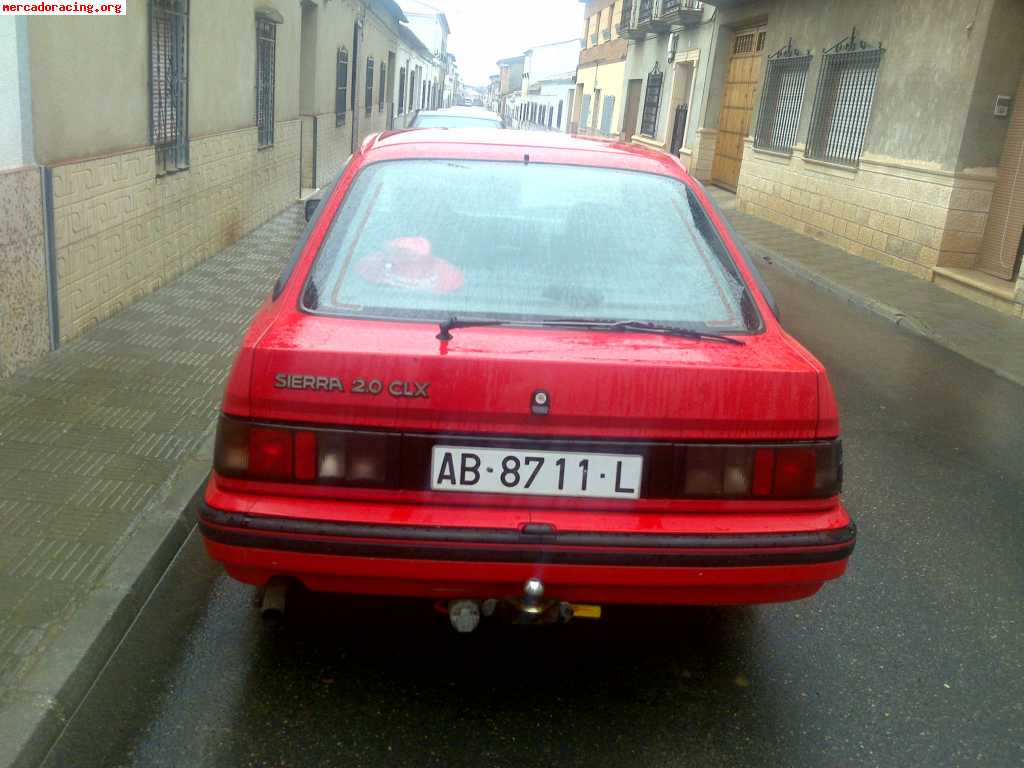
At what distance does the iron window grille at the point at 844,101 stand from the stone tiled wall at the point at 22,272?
11152 mm

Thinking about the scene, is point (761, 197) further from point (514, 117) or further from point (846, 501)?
point (514, 117)

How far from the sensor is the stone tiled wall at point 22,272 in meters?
4.83

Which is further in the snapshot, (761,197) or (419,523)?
(761,197)

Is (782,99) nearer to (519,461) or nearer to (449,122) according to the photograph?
(449,122)

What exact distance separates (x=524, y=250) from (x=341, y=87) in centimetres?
1747

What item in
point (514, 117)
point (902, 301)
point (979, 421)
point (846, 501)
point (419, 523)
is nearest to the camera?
point (419, 523)

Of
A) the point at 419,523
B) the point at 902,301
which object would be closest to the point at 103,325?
the point at 419,523

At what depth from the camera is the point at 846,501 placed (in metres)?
4.41

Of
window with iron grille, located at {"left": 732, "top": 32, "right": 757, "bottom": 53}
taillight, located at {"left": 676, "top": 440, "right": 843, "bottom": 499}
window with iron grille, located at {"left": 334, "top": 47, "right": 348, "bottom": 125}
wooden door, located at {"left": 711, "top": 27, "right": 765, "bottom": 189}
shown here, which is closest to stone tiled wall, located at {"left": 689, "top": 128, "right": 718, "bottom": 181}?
wooden door, located at {"left": 711, "top": 27, "right": 765, "bottom": 189}

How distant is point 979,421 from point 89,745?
543cm

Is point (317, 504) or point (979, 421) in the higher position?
point (317, 504)

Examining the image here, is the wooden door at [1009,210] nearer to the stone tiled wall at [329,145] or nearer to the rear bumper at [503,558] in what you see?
the rear bumper at [503,558]

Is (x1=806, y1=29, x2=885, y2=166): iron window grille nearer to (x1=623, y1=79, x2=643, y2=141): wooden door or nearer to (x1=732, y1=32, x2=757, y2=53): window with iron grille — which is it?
(x1=732, y1=32, x2=757, y2=53): window with iron grille

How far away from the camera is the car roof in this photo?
3277mm
